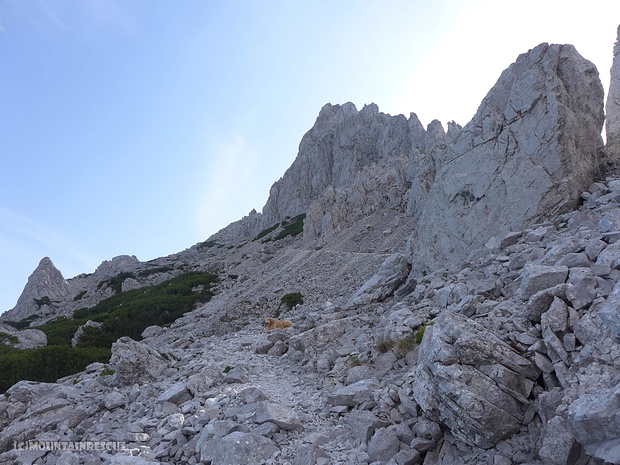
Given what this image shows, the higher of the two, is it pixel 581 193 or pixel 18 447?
pixel 581 193

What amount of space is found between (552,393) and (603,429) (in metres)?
1.46

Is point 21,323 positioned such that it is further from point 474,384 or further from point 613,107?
point 613,107

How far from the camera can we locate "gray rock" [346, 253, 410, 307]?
22031 millimetres

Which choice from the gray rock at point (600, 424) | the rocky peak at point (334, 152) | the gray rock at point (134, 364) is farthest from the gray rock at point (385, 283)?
the rocky peak at point (334, 152)

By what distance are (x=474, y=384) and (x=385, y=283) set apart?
15535 millimetres

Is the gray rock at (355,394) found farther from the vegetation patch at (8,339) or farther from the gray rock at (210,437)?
the vegetation patch at (8,339)

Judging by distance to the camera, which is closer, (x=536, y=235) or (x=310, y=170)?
(x=536, y=235)

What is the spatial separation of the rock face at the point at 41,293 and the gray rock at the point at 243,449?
75179mm

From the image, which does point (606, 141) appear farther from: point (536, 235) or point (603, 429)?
point (603, 429)

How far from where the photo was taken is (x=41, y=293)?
83.0m

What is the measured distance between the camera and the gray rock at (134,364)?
52.4 feet

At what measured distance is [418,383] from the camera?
8.84 metres

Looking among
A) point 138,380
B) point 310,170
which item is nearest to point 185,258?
point 310,170

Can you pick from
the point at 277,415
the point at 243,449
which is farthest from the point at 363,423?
the point at 243,449
